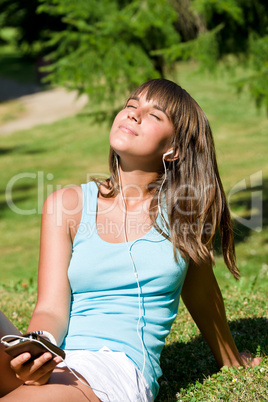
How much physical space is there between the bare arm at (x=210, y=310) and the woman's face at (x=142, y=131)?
675 millimetres

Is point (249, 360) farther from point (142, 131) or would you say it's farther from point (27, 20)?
point (27, 20)

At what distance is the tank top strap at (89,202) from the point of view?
2.72 m

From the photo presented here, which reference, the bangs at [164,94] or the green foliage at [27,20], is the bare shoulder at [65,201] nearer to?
the bangs at [164,94]

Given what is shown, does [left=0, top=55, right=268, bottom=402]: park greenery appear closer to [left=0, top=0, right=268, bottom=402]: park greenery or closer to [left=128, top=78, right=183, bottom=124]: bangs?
[left=0, top=0, right=268, bottom=402]: park greenery

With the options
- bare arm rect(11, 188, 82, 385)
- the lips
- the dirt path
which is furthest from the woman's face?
the dirt path

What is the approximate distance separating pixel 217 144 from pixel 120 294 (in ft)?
53.2

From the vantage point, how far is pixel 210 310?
3062 millimetres

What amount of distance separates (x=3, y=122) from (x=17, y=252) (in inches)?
541

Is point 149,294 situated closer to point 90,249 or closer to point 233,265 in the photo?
point 90,249

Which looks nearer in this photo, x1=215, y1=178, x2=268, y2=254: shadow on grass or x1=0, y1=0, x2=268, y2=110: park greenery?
x1=0, y1=0, x2=268, y2=110: park greenery

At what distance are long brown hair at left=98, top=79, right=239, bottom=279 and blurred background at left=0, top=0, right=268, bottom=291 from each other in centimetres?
87

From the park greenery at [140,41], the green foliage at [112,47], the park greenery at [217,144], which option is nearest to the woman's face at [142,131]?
the park greenery at [217,144]

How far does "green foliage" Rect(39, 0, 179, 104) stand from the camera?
7.09 metres

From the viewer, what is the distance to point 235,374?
3.02 meters
